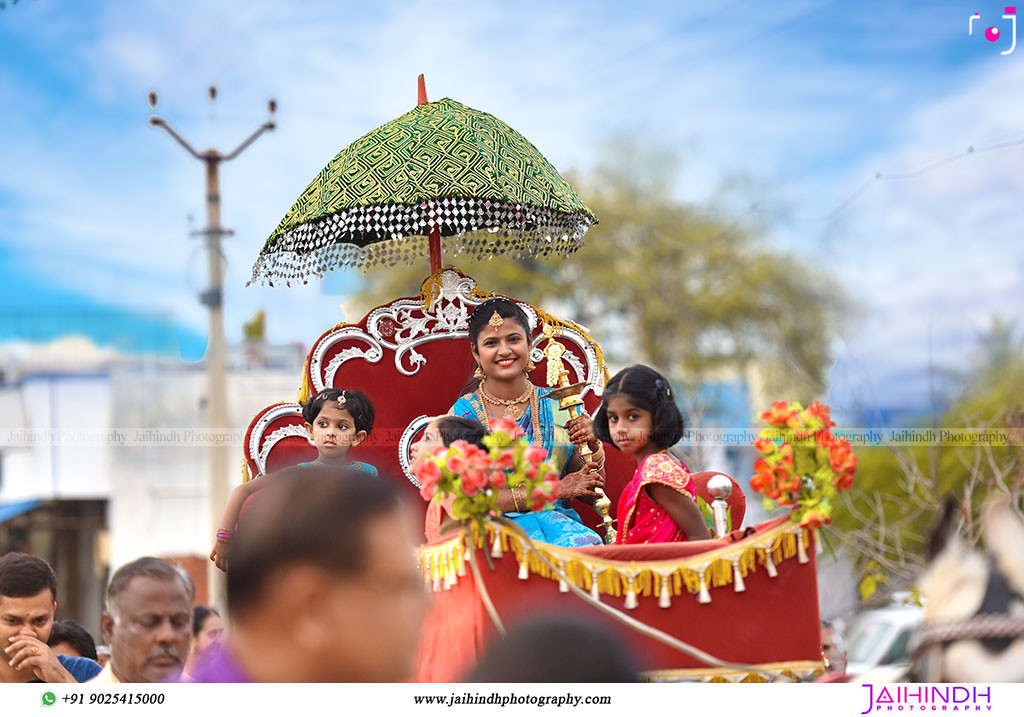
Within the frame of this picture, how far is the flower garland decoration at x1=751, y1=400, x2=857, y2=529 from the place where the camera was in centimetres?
297

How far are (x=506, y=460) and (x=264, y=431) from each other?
2.19 metres

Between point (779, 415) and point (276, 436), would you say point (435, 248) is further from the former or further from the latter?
point (779, 415)

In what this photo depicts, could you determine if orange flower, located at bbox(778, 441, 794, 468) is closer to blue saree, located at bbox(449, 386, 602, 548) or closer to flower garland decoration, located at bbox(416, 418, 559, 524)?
flower garland decoration, located at bbox(416, 418, 559, 524)

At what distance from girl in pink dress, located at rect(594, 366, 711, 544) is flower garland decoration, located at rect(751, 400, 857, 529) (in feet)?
1.45

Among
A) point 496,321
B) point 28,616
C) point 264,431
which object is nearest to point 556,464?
point 496,321

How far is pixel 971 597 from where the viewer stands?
2.49 metres

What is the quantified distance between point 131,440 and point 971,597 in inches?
118

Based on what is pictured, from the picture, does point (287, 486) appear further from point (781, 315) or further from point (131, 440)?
point (781, 315)

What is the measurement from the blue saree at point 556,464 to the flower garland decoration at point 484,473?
1.04 metres

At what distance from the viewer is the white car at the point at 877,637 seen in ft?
24.6

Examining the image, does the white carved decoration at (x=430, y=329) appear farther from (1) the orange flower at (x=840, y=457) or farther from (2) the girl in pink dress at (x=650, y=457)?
(1) the orange flower at (x=840, y=457)

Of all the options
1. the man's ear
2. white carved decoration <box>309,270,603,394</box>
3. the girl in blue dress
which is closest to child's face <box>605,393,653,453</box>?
the girl in blue dress

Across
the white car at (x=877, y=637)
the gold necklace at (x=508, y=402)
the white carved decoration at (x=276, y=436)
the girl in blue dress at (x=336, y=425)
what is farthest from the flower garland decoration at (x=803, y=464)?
the white car at (x=877, y=637)

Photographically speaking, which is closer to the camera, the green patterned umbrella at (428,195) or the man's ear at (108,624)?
the man's ear at (108,624)
